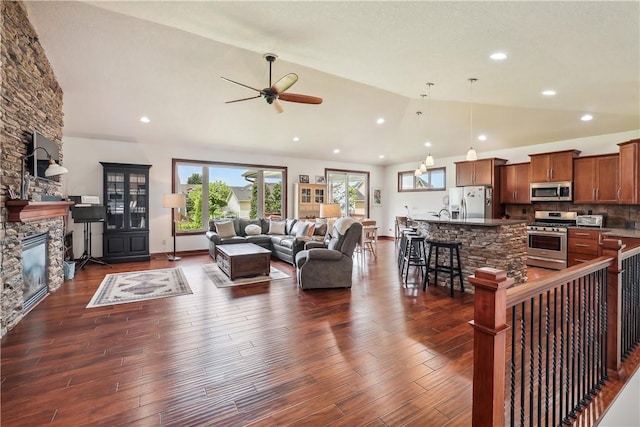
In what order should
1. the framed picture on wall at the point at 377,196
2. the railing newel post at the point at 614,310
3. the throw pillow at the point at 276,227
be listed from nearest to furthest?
the railing newel post at the point at 614,310
the throw pillow at the point at 276,227
the framed picture on wall at the point at 377,196

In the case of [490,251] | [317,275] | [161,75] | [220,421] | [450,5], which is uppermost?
[161,75]

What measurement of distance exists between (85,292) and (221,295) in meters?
2.00

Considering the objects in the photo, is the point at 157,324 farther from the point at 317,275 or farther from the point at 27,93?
the point at 27,93

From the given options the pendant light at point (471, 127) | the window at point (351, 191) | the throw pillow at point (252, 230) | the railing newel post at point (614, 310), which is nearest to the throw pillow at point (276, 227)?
the throw pillow at point (252, 230)

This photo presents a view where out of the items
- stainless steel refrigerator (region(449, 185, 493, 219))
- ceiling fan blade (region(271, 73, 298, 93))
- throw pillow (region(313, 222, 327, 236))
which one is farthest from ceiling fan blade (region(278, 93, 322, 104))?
stainless steel refrigerator (region(449, 185, 493, 219))

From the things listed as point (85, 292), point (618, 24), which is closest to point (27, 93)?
point (85, 292)

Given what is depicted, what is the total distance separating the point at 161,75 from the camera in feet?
16.0

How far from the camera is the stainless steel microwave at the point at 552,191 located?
6.13 metres

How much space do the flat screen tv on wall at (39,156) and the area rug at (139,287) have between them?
1.74 m

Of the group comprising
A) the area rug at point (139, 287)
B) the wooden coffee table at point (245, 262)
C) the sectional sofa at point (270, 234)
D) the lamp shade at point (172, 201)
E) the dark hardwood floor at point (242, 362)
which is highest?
the lamp shade at point (172, 201)

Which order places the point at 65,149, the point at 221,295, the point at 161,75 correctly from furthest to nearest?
the point at 65,149
the point at 161,75
the point at 221,295

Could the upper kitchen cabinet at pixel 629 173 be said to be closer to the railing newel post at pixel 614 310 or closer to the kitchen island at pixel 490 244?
the kitchen island at pixel 490 244

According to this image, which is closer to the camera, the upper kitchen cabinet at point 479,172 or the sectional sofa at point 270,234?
the sectional sofa at point 270,234

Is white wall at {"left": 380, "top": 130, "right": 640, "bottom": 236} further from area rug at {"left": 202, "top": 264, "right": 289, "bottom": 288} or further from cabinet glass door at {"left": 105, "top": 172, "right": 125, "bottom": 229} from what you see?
cabinet glass door at {"left": 105, "top": 172, "right": 125, "bottom": 229}
